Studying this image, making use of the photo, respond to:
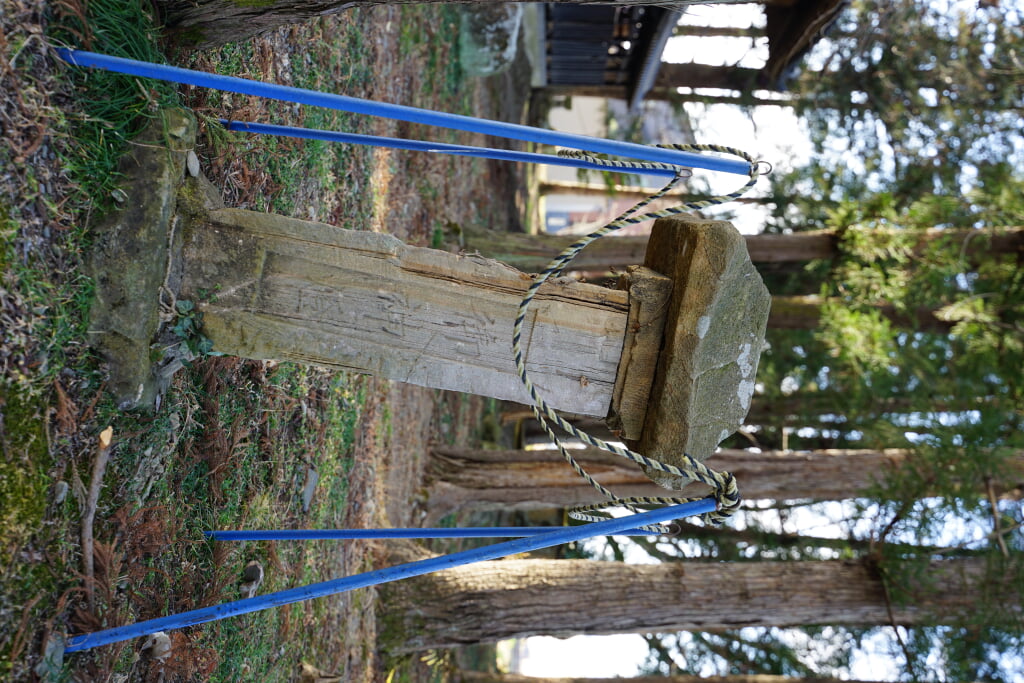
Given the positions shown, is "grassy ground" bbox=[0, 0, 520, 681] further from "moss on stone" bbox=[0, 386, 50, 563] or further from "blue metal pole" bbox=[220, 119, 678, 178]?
"blue metal pole" bbox=[220, 119, 678, 178]

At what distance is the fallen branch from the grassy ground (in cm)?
1

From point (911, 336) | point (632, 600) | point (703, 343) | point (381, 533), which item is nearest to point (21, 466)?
→ point (381, 533)

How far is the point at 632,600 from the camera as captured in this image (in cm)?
431

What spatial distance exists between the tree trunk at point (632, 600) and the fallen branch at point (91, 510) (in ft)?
8.21

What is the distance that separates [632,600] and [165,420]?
9.20 ft

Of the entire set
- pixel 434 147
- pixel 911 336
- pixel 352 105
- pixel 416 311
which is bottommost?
pixel 416 311

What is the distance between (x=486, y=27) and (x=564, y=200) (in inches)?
→ 575

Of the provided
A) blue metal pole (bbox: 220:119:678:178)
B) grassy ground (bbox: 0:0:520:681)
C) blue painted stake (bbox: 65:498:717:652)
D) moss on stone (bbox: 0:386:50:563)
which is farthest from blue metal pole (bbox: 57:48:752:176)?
blue painted stake (bbox: 65:498:717:652)

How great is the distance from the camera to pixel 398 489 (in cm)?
484

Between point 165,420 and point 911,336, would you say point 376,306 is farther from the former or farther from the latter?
point 911,336

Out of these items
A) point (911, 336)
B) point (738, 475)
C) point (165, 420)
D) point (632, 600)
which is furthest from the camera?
point (911, 336)

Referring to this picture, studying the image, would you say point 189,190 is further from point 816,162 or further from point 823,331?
point 816,162

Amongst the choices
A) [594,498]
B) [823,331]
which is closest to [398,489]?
[594,498]

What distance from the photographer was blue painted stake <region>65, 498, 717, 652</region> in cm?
201
